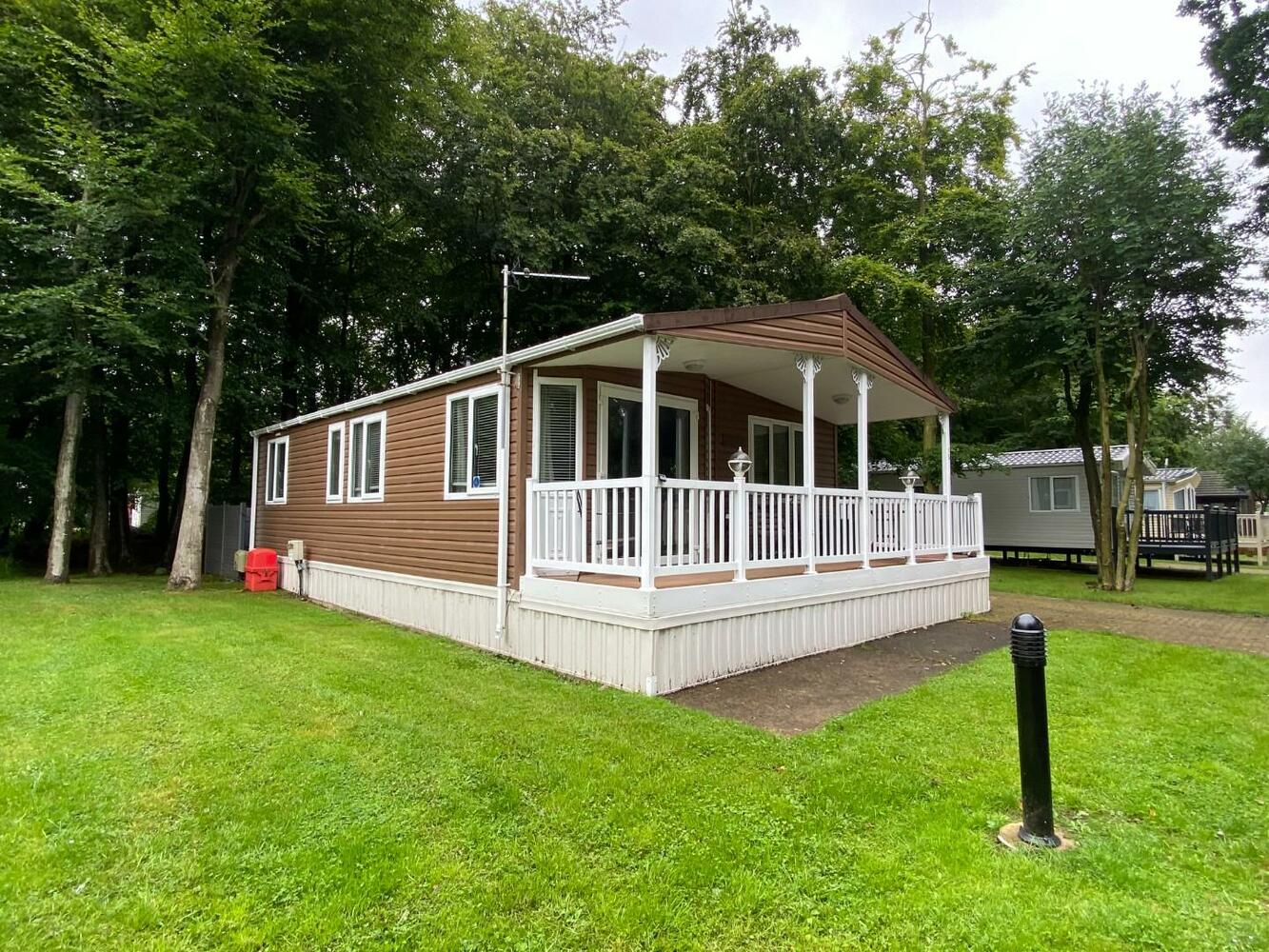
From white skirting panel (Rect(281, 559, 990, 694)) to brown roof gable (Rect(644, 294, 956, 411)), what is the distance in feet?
8.19

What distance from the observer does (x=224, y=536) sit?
14.9m

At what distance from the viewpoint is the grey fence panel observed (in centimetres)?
1432

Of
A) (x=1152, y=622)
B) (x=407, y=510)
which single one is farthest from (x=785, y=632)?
(x=1152, y=622)

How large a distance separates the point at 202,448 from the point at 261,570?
8.81ft

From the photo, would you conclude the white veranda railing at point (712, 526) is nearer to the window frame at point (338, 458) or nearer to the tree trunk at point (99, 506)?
the window frame at point (338, 458)

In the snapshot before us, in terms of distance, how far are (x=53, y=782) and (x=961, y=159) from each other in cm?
2102

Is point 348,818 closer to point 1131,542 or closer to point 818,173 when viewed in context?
point 1131,542

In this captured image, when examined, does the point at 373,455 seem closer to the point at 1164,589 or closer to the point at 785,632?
the point at 785,632

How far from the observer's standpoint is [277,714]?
4.39m

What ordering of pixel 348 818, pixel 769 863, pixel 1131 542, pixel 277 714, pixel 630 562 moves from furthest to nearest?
pixel 1131 542, pixel 630 562, pixel 277 714, pixel 348 818, pixel 769 863

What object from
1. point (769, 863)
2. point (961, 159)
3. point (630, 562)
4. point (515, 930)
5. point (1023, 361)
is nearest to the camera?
point (515, 930)

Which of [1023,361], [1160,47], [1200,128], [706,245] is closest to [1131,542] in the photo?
[1023,361]

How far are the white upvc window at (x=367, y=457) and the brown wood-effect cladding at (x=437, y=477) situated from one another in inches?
5.2

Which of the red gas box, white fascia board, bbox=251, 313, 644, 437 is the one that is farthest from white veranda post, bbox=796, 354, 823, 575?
the red gas box
